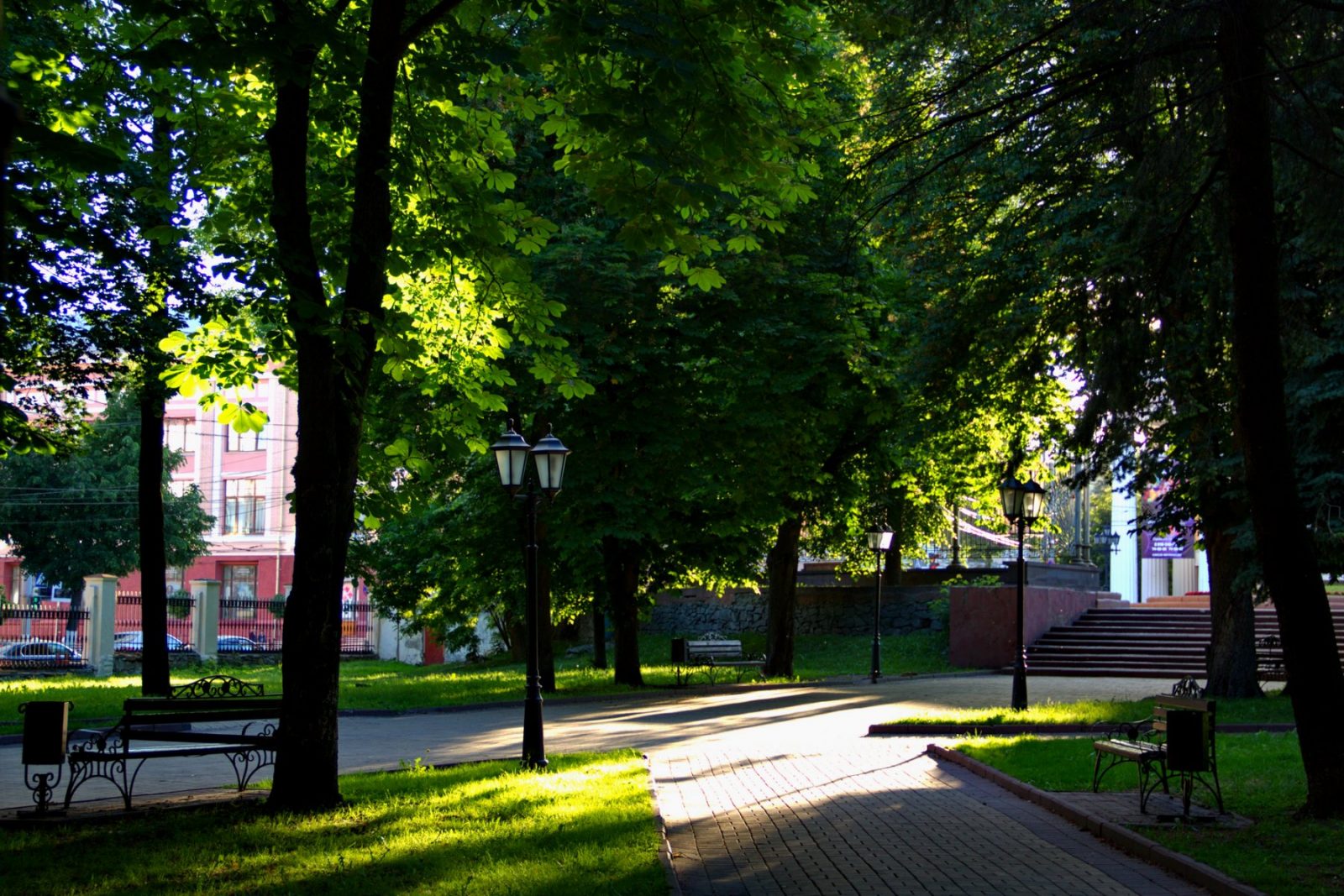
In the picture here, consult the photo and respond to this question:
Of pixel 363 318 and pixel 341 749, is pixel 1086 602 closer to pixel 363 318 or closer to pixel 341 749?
pixel 341 749

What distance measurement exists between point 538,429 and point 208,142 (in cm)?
1288

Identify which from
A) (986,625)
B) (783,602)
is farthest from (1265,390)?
(986,625)

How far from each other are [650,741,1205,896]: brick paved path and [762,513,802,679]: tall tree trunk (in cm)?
1558

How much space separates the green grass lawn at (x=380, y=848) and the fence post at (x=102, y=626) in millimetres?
25114

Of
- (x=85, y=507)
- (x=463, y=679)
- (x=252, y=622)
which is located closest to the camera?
(x=463, y=679)

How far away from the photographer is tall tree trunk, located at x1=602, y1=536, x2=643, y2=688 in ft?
89.2

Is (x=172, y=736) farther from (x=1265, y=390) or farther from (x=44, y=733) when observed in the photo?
(x=1265, y=390)

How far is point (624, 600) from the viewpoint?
89.7 feet

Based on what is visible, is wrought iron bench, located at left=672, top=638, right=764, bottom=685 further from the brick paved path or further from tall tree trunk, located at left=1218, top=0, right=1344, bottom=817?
tall tree trunk, located at left=1218, top=0, right=1344, bottom=817

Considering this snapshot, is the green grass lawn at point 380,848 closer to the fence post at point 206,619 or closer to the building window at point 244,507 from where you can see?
the fence post at point 206,619

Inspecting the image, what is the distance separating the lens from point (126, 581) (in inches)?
2557

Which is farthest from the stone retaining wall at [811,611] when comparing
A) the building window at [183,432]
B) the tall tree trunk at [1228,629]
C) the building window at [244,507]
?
the building window at [183,432]

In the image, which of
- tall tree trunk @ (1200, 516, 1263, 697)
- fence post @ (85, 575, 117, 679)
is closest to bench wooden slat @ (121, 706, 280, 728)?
tall tree trunk @ (1200, 516, 1263, 697)

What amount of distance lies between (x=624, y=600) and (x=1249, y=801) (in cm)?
1766
